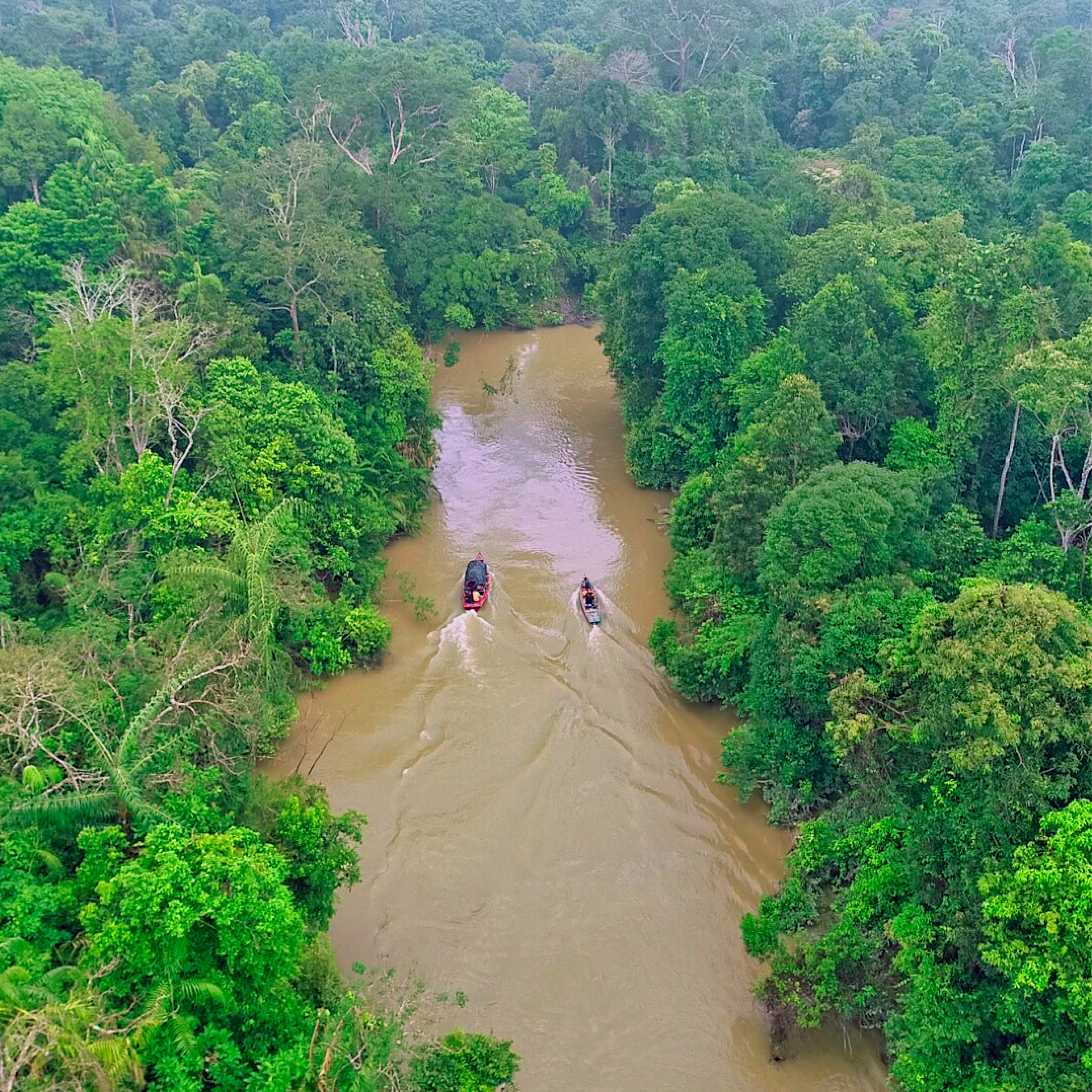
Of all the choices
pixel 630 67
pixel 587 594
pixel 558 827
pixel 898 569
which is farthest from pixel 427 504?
pixel 630 67

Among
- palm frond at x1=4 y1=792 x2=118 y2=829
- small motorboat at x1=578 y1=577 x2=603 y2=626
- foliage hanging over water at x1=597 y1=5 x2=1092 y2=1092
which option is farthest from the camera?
small motorboat at x1=578 y1=577 x2=603 y2=626

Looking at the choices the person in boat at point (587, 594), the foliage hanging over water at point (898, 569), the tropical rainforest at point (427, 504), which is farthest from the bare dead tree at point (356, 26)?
the person in boat at point (587, 594)

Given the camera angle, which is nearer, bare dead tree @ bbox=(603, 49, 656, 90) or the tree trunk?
the tree trunk

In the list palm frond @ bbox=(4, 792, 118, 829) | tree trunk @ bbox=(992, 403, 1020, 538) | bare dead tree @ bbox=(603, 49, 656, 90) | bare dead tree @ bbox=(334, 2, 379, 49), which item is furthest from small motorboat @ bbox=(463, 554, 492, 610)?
bare dead tree @ bbox=(334, 2, 379, 49)

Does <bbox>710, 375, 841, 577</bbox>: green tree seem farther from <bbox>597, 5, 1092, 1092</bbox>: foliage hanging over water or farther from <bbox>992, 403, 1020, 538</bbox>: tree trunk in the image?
<bbox>992, 403, 1020, 538</bbox>: tree trunk

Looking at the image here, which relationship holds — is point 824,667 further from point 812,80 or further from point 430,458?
point 812,80
